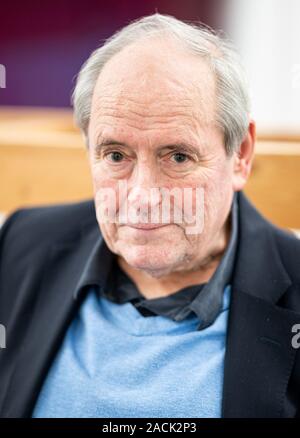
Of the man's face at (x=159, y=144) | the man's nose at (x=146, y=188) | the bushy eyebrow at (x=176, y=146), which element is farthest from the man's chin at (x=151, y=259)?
the bushy eyebrow at (x=176, y=146)

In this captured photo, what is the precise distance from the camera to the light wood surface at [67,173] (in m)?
1.66

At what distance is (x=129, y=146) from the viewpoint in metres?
1.16

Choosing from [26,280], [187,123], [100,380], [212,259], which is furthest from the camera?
[26,280]

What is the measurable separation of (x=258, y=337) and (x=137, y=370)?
280 mm

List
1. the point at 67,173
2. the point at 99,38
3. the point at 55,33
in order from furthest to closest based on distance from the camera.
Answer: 1. the point at 55,33
2. the point at 99,38
3. the point at 67,173

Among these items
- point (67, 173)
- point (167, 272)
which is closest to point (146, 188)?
point (167, 272)

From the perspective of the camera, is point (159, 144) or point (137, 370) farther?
point (137, 370)

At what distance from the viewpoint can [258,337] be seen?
1208 millimetres

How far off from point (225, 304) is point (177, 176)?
335mm

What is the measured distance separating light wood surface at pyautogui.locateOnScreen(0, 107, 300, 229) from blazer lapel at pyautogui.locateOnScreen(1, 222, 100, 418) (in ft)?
1.32

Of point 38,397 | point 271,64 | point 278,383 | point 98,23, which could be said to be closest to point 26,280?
point 38,397

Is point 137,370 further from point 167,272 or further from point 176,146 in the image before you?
point 176,146

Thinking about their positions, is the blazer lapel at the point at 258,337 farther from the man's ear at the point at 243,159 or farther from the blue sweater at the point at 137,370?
the man's ear at the point at 243,159
